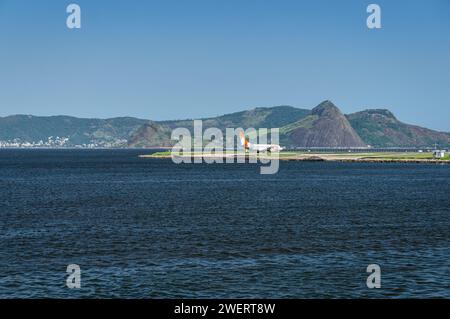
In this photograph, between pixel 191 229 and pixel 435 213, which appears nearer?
pixel 191 229

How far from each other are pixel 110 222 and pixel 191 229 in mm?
11079

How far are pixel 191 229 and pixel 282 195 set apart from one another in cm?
4428

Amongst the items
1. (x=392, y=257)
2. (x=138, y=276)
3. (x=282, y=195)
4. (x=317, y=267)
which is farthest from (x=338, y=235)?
(x=282, y=195)

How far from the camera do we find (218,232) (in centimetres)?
5484

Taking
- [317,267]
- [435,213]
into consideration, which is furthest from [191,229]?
[435,213]

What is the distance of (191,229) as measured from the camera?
2247 inches

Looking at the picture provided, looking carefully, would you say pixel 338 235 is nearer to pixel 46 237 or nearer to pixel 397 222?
pixel 397 222

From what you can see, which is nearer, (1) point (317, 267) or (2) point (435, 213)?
(1) point (317, 267)
